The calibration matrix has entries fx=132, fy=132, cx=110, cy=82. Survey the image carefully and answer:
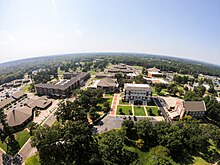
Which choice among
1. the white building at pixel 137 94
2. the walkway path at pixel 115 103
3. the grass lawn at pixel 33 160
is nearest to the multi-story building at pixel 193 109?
the white building at pixel 137 94

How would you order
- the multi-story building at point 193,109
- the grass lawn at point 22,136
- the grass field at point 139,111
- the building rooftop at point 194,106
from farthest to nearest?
1. the grass field at point 139,111
2. the building rooftop at point 194,106
3. the multi-story building at point 193,109
4. the grass lawn at point 22,136

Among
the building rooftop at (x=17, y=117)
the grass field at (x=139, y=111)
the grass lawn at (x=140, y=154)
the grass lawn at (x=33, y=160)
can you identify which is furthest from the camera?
the grass field at (x=139, y=111)

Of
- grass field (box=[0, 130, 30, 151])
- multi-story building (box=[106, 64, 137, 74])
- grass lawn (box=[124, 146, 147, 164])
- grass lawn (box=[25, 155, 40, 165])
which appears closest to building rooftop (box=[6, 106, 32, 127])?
grass field (box=[0, 130, 30, 151])

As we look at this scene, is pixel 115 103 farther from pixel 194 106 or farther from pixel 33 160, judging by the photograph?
pixel 33 160

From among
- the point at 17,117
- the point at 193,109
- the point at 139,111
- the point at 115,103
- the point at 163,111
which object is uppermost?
the point at 193,109

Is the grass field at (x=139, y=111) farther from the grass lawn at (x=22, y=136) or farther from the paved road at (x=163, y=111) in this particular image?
the grass lawn at (x=22, y=136)

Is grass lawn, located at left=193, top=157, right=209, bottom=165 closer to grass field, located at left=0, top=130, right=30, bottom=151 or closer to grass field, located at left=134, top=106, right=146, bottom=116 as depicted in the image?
grass field, located at left=134, top=106, right=146, bottom=116

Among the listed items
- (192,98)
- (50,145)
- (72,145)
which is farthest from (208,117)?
(50,145)

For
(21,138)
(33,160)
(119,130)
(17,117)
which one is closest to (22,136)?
(21,138)
